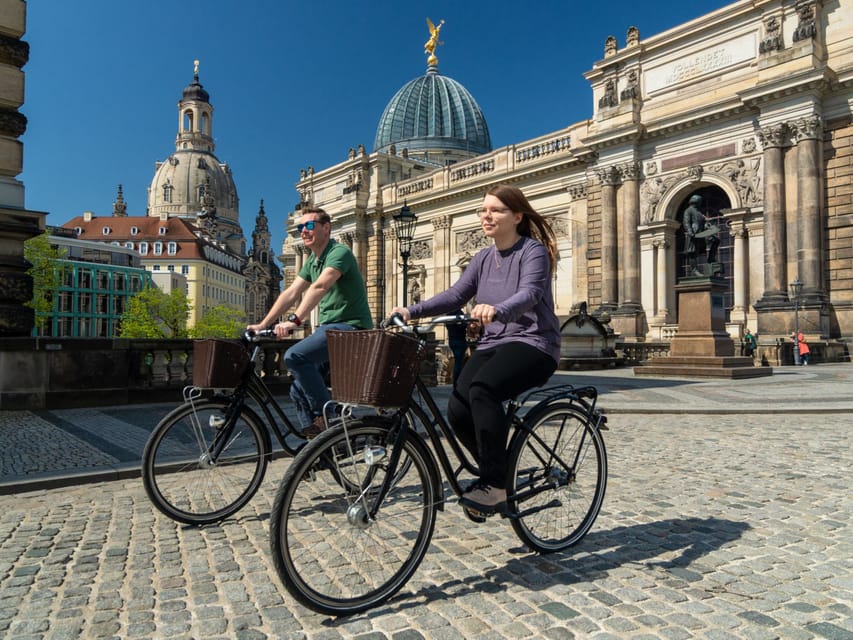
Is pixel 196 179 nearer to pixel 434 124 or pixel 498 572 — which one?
pixel 434 124

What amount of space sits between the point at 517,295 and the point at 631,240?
93.0ft

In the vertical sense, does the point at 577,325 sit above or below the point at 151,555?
above

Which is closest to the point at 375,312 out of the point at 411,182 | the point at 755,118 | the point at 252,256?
the point at 411,182

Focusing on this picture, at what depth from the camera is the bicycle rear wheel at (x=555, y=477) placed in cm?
322

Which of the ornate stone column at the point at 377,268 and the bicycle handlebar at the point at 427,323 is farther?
the ornate stone column at the point at 377,268

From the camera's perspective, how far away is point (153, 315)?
63.9 metres

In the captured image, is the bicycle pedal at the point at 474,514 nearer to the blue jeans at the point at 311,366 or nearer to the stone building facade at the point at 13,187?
the blue jeans at the point at 311,366

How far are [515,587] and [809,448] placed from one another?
4954mm

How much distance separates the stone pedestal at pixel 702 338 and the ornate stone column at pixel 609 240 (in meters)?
13.3

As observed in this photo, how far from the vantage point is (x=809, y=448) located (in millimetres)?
6367

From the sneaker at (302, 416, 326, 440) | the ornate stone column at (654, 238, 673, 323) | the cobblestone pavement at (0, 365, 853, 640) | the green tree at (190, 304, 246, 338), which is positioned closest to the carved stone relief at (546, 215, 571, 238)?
the ornate stone column at (654, 238, 673, 323)

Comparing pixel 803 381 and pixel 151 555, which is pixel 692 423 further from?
pixel 803 381

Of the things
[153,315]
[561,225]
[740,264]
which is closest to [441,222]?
[561,225]

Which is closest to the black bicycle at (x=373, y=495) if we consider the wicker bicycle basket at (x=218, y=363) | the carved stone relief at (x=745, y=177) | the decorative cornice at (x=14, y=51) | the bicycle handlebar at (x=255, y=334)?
the wicker bicycle basket at (x=218, y=363)
